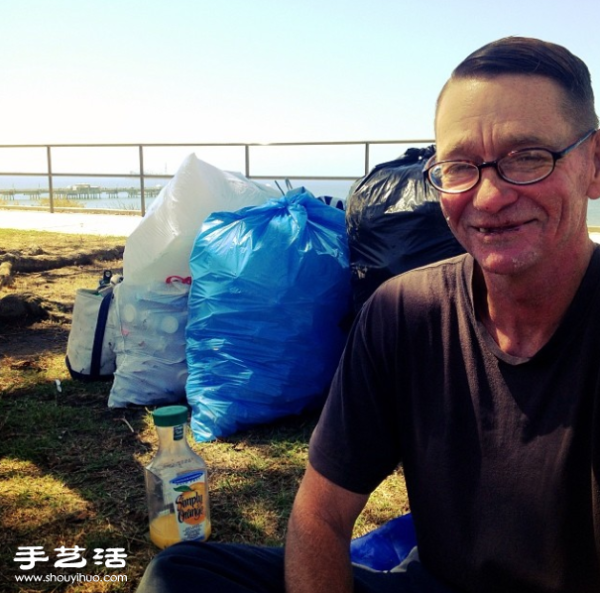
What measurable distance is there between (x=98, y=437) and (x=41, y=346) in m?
1.42

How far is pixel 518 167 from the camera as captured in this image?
1134mm

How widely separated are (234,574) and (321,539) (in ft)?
0.59

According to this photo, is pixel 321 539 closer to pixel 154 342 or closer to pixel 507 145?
pixel 507 145

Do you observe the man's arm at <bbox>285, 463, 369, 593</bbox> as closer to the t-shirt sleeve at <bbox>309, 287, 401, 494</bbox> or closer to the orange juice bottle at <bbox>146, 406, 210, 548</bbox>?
the t-shirt sleeve at <bbox>309, 287, 401, 494</bbox>

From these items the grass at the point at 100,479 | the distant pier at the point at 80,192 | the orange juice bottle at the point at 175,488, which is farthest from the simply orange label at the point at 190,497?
the distant pier at the point at 80,192

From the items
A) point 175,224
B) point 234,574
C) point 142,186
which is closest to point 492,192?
point 234,574

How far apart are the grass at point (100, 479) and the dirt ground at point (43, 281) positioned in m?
0.53

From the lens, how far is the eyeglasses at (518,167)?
1.12 m

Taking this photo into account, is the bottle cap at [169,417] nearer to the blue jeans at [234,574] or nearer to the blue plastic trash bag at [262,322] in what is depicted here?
the blue jeans at [234,574]

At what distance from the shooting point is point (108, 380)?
3297 millimetres

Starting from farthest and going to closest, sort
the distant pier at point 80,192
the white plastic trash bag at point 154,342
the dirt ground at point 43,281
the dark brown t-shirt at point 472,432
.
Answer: the distant pier at point 80,192, the dirt ground at point 43,281, the white plastic trash bag at point 154,342, the dark brown t-shirt at point 472,432

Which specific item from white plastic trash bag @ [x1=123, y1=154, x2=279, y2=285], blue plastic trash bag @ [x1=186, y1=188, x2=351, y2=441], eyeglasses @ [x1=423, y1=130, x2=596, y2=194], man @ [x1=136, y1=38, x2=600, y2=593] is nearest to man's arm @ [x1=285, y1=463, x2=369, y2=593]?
man @ [x1=136, y1=38, x2=600, y2=593]

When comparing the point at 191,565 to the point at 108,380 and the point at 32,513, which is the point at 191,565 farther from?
the point at 108,380

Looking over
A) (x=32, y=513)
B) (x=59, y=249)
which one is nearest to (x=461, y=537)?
(x=32, y=513)
